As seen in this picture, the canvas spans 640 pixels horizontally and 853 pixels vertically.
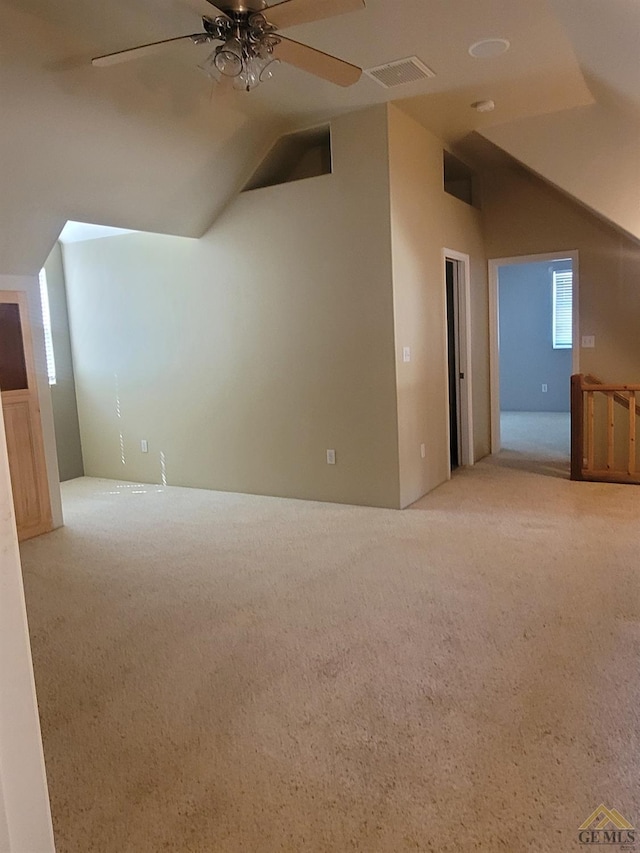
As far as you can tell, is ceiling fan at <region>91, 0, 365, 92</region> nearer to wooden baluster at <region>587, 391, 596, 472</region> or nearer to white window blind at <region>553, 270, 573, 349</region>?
wooden baluster at <region>587, 391, 596, 472</region>

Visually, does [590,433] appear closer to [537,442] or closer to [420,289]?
[537,442]

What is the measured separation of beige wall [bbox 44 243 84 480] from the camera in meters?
6.41

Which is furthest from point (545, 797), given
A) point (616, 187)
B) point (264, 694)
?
point (616, 187)

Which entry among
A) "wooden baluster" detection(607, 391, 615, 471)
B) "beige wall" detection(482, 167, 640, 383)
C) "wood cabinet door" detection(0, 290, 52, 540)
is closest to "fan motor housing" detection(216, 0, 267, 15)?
"wood cabinet door" detection(0, 290, 52, 540)

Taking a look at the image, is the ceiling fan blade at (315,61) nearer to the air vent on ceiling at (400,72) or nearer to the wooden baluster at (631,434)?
the air vent on ceiling at (400,72)

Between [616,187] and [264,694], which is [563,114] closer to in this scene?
[616,187]

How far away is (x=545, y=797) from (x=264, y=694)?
3.51ft

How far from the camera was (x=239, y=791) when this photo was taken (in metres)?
1.94

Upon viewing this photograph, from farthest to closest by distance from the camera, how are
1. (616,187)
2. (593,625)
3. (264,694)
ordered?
→ (616,187)
(593,625)
(264,694)

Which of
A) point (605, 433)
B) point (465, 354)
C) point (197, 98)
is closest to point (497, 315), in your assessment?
point (465, 354)

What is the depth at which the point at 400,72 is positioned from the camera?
3.87 metres

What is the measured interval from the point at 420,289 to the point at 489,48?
1849mm

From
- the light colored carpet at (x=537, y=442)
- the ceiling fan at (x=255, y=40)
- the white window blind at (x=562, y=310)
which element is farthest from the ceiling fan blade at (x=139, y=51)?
the white window blind at (x=562, y=310)

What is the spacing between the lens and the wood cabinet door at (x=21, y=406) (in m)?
4.54
